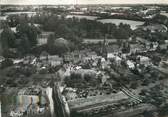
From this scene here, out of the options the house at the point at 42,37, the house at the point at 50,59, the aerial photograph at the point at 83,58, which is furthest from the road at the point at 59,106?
the house at the point at 42,37

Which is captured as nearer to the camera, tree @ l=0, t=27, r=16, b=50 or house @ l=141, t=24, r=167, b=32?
tree @ l=0, t=27, r=16, b=50

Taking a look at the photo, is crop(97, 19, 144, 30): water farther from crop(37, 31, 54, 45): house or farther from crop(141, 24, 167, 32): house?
crop(37, 31, 54, 45): house

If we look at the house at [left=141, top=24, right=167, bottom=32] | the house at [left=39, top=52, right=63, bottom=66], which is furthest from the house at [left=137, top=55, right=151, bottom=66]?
the house at [left=39, top=52, right=63, bottom=66]

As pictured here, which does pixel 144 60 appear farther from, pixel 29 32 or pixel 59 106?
pixel 29 32

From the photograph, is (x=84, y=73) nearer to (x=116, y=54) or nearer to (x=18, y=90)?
(x=116, y=54)

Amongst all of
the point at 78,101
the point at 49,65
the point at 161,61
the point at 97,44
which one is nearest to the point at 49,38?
the point at 49,65

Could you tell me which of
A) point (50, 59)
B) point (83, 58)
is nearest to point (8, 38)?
point (50, 59)

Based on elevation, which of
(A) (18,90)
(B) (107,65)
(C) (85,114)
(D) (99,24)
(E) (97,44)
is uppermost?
(D) (99,24)

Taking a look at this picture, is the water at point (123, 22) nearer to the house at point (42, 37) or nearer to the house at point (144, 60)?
the house at point (144, 60)
